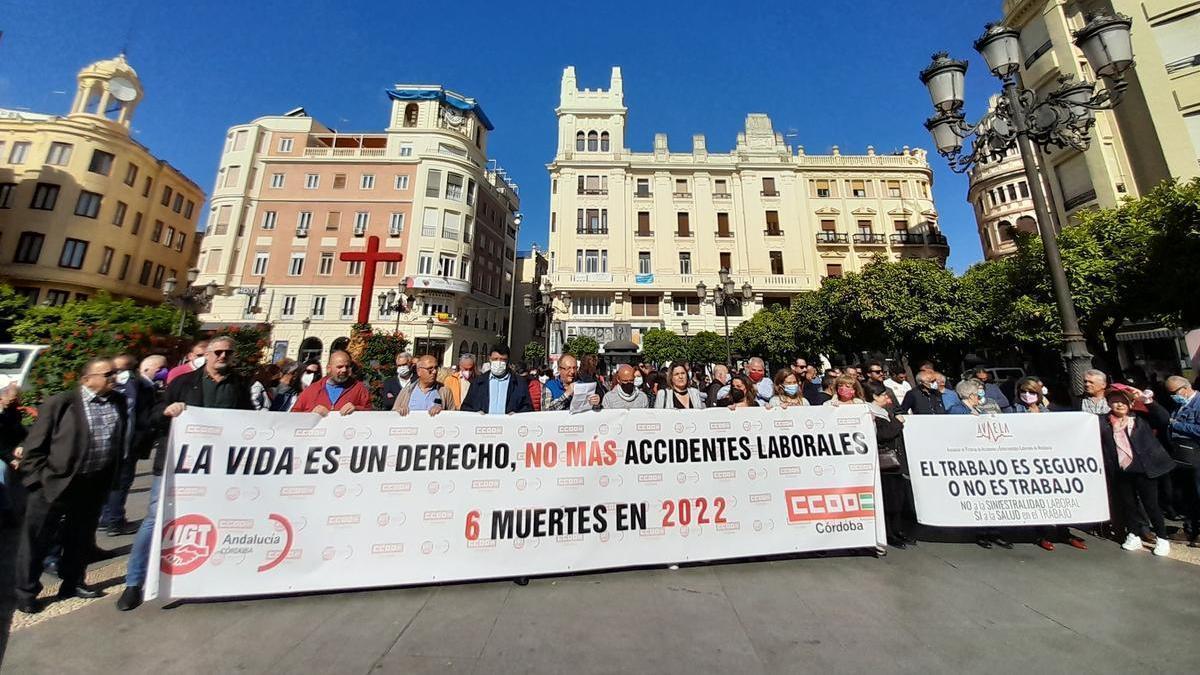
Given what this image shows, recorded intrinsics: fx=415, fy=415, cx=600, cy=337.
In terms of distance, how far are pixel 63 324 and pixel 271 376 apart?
3531 millimetres

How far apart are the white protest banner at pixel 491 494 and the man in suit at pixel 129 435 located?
0.88m

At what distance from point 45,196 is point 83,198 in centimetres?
161

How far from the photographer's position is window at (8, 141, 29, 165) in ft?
84.5

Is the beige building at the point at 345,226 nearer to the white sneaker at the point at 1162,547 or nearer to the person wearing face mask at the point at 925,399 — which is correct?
the person wearing face mask at the point at 925,399

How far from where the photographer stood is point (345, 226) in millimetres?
32250

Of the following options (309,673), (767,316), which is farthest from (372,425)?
(767,316)

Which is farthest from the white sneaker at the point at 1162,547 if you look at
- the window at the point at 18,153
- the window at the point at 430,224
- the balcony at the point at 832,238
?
the window at the point at 18,153

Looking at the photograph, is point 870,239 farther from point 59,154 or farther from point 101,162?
point 59,154

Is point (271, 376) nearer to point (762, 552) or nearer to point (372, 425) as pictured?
point (372, 425)

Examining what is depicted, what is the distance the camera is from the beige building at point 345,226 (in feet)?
99.4

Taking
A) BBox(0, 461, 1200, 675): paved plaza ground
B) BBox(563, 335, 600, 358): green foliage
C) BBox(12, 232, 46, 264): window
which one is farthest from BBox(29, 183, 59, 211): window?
BBox(0, 461, 1200, 675): paved plaza ground

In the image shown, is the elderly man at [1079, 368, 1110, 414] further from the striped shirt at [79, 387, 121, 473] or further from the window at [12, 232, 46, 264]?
the window at [12, 232, 46, 264]


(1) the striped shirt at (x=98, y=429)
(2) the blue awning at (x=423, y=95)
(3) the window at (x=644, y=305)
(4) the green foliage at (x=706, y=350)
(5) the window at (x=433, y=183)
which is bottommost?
(1) the striped shirt at (x=98, y=429)

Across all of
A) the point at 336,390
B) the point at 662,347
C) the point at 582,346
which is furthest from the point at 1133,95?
the point at 336,390
